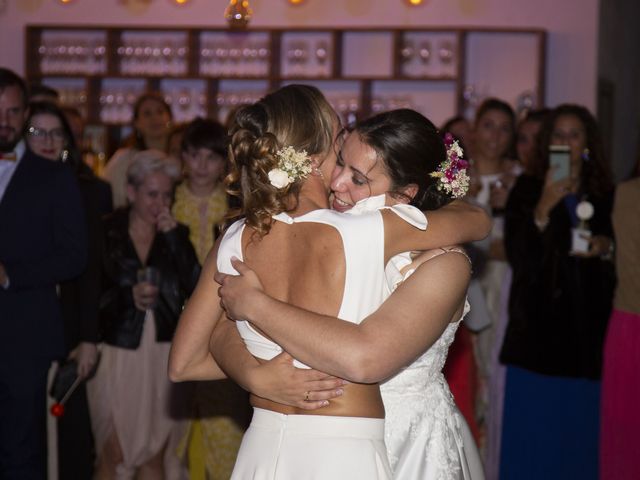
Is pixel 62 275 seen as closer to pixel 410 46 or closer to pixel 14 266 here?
pixel 14 266

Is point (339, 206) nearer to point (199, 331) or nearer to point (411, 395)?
A: point (199, 331)

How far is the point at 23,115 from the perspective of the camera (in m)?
4.13

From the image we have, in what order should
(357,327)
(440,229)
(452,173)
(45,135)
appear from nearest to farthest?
1. (357,327)
2. (440,229)
3. (452,173)
4. (45,135)

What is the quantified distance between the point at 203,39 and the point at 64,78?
4.30 ft

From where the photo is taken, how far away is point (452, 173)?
255 centimetres

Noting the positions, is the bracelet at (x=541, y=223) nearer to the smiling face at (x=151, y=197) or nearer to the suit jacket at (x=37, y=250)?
the smiling face at (x=151, y=197)

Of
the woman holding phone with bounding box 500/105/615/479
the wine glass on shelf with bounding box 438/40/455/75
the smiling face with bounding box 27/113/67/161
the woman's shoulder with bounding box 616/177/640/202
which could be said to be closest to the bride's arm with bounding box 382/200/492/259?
the woman's shoulder with bounding box 616/177/640/202

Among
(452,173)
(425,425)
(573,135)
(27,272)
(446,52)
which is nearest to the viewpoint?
(452,173)

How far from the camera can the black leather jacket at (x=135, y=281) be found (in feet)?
15.6

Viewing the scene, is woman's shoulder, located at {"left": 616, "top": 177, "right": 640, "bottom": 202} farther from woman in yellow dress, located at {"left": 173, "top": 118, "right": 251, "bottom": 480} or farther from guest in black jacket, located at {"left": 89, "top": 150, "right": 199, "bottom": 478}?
guest in black jacket, located at {"left": 89, "top": 150, "right": 199, "bottom": 478}

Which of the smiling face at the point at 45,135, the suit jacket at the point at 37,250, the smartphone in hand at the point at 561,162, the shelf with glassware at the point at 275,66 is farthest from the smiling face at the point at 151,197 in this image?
the shelf with glassware at the point at 275,66

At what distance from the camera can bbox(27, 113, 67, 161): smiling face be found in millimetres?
4648

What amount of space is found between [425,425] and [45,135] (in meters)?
2.57

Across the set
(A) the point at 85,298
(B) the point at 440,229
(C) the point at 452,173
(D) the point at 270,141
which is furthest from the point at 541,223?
Result: (D) the point at 270,141
